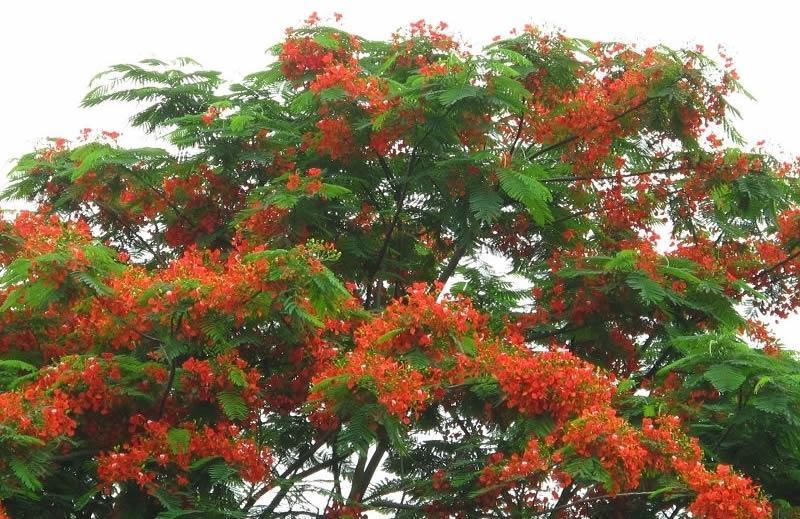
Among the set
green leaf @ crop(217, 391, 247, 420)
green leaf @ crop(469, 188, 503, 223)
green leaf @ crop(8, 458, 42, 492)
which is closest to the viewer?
green leaf @ crop(8, 458, 42, 492)

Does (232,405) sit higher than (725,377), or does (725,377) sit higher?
(232,405)

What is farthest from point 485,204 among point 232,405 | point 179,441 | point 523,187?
point 179,441

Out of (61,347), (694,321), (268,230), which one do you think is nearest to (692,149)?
(694,321)

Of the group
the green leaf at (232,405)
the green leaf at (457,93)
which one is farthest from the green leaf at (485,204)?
the green leaf at (232,405)


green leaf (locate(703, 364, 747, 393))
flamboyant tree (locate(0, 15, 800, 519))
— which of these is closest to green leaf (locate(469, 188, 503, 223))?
flamboyant tree (locate(0, 15, 800, 519))

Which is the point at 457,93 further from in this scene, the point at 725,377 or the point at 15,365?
the point at 15,365

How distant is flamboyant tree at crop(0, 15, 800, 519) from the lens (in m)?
7.20

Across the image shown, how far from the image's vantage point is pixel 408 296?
7500 mm

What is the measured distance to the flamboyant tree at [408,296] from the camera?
283 inches

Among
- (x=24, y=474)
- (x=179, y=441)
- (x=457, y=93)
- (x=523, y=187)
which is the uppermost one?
(x=457, y=93)

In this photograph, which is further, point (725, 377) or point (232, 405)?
point (232, 405)

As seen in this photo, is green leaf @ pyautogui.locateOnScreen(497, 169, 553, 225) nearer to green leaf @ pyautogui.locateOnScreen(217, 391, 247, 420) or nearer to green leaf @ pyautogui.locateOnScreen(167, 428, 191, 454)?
green leaf @ pyautogui.locateOnScreen(217, 391, 247, 420)

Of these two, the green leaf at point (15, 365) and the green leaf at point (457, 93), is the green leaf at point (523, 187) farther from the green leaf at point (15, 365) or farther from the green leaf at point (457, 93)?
the green leaf at point (15, 365)

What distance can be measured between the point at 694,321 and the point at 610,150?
176 cm
